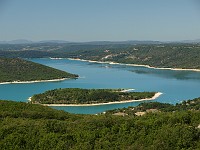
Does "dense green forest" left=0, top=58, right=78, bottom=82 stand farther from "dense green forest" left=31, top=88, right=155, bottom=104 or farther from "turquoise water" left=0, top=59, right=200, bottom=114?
"dense green forest" left=31, top=88, right=155, bottom=104

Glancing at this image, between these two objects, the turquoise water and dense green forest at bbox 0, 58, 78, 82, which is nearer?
the turquoise water

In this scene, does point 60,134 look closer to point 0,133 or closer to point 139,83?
point 0,133

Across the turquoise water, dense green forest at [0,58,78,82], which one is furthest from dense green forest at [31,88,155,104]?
dense green forest at [0,58,78,82]

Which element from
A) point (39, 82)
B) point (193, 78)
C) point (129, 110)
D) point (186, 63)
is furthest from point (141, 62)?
point (129, 110)

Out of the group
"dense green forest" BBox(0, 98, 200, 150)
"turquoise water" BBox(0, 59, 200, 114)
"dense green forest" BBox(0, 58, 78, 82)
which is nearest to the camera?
"dense green forest" BBox(0, 98, 200, 150)

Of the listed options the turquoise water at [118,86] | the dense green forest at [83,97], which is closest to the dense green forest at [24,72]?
the turquoise water at [118,86]

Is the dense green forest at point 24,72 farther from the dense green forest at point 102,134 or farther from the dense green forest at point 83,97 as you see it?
the dense green forest at point 102,134

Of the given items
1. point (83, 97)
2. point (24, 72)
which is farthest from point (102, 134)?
point (24, 72)

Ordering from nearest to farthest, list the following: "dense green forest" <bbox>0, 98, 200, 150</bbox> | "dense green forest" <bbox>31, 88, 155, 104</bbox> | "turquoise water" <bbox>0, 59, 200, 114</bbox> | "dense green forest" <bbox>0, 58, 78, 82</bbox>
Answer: "dense green forest" <bbox>0, 98, 200, 150</bbox>, "dense green forest" <bbox>31, 88, 155, 104</bbox>, "turquoise water" <bbox>0, 59, 200, 114</bbox>, "dense green forest" <bbox>0, 58, 78, 82</bbox>

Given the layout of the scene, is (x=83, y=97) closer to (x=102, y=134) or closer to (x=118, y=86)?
(x=118, y=86)
